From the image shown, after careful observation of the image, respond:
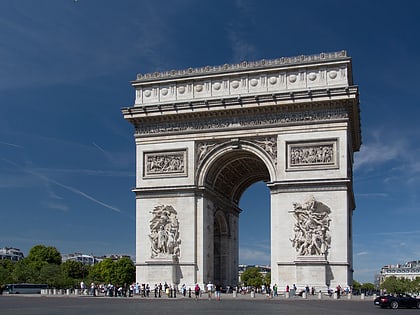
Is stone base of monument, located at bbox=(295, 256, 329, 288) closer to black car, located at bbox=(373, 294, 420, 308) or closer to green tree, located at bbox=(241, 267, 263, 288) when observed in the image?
black car, located at bbox=(373, 294, 420, 308)

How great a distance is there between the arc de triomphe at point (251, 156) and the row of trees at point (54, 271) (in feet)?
117

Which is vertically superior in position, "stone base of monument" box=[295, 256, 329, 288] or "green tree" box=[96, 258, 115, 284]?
"stone base of monument" box=[295, 256, 329, 288]

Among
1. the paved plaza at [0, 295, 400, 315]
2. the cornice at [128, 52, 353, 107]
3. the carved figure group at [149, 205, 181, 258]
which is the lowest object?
the paved plaza at [0, 295, 400, 315]

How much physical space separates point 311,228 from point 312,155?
4720 millimetres

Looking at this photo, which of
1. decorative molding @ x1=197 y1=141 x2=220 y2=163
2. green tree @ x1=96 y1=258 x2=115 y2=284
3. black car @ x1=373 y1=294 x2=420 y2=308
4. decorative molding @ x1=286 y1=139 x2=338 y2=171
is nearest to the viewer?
black car @ x1=373 y1=294 x2=420 y2=308

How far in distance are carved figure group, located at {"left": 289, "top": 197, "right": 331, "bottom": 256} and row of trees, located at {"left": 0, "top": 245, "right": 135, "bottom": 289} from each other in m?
42.6

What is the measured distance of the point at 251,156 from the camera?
45.8 metres

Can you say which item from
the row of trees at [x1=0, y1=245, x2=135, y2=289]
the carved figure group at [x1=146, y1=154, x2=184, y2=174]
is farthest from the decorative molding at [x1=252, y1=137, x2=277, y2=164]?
the row of trees at [x1=0, y1=245, x2=135, y2=289]

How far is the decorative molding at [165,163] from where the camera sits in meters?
45.6

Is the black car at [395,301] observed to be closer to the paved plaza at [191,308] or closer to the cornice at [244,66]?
the paved plaza at [191,308]

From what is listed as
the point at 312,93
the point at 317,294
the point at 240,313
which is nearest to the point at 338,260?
the point at 317,294

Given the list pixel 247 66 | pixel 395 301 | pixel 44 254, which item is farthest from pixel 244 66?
pixel 44 254

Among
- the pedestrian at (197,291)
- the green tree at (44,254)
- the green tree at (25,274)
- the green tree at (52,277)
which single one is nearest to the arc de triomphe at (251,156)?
the pedestrian at (197,291)

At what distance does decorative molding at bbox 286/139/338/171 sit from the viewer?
138 feet
